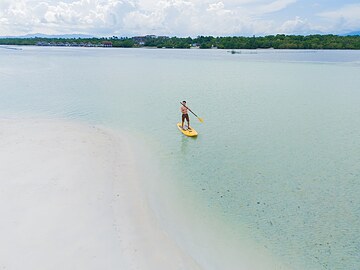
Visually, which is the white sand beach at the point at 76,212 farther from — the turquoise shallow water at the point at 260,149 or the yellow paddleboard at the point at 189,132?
the yellow paddleboard at the point at 189,132

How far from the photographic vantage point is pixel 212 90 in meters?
34.6

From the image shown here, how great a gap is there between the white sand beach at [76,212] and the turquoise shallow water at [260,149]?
212cm

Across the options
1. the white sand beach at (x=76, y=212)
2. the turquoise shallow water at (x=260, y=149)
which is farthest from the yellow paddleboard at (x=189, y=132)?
the white sand beach at (x=76, y=212)

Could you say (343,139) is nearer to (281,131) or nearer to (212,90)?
(281,131)

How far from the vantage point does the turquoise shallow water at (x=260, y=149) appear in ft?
31.5

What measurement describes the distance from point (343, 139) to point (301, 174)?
6334 mm

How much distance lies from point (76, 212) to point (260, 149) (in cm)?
968

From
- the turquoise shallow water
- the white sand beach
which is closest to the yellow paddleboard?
the turquoise shallow water

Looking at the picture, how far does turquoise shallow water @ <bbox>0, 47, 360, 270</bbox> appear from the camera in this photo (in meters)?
9.60

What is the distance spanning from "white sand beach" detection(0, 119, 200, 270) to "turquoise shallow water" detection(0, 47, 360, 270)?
2120 mm

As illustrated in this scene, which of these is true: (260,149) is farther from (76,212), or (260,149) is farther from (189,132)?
(76,212)

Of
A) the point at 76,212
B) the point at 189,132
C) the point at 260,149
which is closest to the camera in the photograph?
the point at 76,212

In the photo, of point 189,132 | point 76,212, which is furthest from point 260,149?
point 76,212

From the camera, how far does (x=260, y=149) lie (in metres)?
16.2
